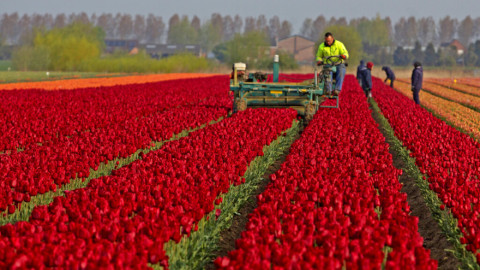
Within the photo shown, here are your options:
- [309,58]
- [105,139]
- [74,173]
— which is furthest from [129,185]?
[309,58]

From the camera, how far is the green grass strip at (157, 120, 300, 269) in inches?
206

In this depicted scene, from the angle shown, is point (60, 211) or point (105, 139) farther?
point (105, 139)

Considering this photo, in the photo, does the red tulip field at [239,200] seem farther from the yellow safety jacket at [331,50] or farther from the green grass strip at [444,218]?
the yellow safety jacket at [331,50]

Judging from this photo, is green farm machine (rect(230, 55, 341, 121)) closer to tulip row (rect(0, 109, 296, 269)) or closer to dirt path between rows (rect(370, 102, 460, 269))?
dirt path between rows (rect(370, 102, 460, 269))

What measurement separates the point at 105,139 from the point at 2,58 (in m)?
153

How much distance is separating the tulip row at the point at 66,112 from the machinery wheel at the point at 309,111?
15.2 feet

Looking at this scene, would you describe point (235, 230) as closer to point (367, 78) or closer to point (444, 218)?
point (444, 218)

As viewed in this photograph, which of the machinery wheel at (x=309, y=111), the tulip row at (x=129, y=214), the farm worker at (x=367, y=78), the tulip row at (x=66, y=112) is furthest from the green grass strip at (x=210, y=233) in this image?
the farm worker at (x=367, y=78)

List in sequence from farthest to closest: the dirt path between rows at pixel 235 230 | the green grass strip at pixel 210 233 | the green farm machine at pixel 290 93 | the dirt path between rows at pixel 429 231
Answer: the green farm machine at pixel 290 93 → the dirt path between rows at pixel 235 230 → the dirt path between rows at pixel 429 231 → the green grass strip at pixel 210 233

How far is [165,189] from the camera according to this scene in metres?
6.36

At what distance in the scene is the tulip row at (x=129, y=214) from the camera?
4.34 metres

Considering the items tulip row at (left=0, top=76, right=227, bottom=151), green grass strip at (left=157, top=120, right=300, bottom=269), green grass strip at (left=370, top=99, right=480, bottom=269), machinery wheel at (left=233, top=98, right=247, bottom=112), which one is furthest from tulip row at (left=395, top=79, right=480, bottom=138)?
tulip row at (left=0, top=76, right=227, bottom=151)

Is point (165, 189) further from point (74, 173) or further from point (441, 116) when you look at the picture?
point (441, 116)

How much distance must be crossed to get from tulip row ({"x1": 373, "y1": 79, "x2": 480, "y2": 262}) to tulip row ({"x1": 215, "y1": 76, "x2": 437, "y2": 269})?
538mm
